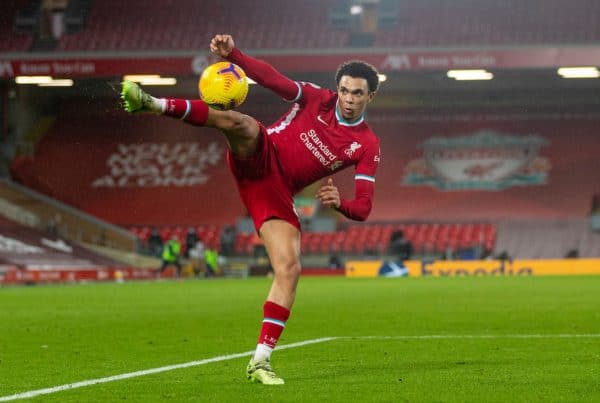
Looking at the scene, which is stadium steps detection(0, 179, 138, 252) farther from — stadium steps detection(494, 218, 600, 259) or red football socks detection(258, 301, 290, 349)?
red football socks detection(258, 301, 290, 349)

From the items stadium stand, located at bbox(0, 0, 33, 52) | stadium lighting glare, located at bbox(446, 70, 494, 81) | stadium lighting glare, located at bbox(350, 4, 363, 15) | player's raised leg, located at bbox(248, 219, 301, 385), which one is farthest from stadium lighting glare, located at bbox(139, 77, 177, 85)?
player's raised leg, located at bbox(248, 219, 301, 385)

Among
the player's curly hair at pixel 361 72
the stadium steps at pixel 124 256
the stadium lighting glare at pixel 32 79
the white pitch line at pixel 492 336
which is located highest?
the stadium lighting glare at pixel 32 79

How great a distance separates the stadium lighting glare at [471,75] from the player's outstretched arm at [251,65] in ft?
102

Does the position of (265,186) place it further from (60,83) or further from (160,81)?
(60,83)

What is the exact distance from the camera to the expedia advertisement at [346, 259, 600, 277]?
123ft

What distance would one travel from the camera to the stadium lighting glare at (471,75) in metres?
38.4

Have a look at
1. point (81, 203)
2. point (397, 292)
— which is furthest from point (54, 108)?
point (397, 292)

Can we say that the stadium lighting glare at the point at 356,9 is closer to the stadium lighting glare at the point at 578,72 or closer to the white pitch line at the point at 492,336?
the stadium lighting glare at the point at 578,72

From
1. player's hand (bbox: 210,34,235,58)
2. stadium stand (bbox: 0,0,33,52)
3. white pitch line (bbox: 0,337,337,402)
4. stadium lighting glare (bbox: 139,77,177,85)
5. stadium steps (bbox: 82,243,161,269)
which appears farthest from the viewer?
stadium steps (bbox: 82,243,161,269)

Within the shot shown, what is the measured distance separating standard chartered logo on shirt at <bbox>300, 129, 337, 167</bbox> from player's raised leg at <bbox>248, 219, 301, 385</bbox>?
1.68 ft

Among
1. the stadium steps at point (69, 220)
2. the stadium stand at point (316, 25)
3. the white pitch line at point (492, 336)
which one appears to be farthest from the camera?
the stadium steps at point (69, 220)

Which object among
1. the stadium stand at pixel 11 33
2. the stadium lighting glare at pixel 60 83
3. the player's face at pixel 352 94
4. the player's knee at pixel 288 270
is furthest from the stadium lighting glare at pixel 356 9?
the player's knee at pixel 288 270

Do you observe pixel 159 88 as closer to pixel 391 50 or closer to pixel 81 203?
pixel 81 203

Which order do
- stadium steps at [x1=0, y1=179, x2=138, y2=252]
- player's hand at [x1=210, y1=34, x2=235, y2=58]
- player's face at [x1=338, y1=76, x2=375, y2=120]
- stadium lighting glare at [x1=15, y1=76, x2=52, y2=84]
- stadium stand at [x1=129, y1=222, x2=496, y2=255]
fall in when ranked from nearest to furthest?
player's hand at [x1=210, y1=34, x2=235, y2=58] < player's face at [x1=338, y1=76, x2=375, y2=120] < stadium lighting glare at [x1=15, y1=76, x2=52, y2=84] < stadium stand at [x1=129, y1=222, x2=496, y2=255] < stadium steps at [x1=0, y1=179, x2=138, y2=252]
